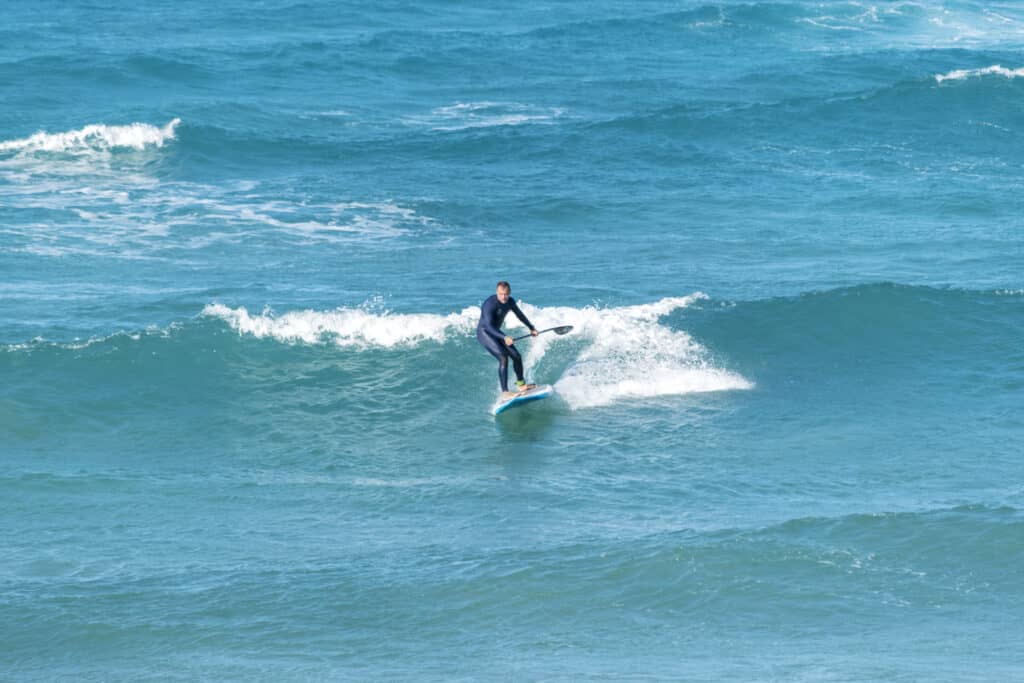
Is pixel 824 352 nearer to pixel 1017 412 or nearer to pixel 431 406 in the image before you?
pixel 1017 412

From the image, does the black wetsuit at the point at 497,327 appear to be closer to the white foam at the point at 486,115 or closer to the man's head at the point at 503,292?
the man's head at the point at 503,292

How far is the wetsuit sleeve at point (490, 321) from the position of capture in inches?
672

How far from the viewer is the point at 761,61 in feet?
137

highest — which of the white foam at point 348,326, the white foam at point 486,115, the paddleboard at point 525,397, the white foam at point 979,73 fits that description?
the white foam at point 486,115

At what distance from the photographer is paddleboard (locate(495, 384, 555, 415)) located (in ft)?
57.4

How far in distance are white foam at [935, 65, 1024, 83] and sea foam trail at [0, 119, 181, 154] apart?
19899 mm

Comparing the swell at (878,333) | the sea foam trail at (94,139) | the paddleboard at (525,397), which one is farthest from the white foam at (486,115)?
the paddleboard at (525,397)

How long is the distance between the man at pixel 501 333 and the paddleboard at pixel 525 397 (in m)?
0.05

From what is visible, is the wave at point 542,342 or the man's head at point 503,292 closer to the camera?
the man's head at point 503,292

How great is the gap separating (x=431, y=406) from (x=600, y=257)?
22.7ft

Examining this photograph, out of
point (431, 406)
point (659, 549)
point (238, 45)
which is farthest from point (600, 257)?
point (238, 45)

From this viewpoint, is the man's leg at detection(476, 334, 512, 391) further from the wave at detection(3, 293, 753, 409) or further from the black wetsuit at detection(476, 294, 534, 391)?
the wave at detection(3, 293, 753, 409)

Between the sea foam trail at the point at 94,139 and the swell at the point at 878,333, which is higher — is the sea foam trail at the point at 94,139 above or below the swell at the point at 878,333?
above

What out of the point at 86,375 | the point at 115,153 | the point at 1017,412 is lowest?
the point at 1017,412
